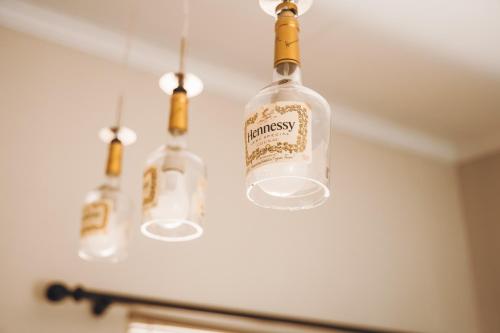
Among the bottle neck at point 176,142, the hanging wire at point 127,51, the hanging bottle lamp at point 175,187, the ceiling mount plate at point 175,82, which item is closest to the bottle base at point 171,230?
the hanging bottle lamp at point 175,187

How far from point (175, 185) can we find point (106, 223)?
0.69ft

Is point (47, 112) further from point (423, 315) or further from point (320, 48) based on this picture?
point (423, 315)

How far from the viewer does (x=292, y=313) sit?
6.13ft

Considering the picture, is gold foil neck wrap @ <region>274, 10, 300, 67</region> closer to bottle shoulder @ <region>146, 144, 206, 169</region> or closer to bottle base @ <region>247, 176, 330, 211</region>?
bottle base @ <region>247, 176, 330, 211</region>

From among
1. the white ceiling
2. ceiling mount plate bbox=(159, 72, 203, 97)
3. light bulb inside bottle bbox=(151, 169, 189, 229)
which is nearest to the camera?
light bulb inside bottle bbox=(151, 169, 189, 229)

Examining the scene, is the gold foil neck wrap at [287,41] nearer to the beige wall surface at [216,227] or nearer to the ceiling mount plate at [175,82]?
the ceiling mount plate at [175,82]

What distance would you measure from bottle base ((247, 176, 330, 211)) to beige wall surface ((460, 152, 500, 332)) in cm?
179

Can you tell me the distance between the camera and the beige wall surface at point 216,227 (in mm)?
1565

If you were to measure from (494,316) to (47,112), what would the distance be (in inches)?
69.4

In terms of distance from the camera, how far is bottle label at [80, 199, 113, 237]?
1.02 m

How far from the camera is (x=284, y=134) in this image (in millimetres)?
695

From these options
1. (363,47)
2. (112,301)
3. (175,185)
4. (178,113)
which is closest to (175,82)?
(178,113)

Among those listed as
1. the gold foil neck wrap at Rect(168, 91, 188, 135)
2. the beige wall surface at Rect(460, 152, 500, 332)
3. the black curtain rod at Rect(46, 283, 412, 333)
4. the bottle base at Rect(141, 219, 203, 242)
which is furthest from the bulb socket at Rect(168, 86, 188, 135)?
the beige wall surface at Rect(460, 152, 500, 332)

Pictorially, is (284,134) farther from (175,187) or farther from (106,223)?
(106,223)
